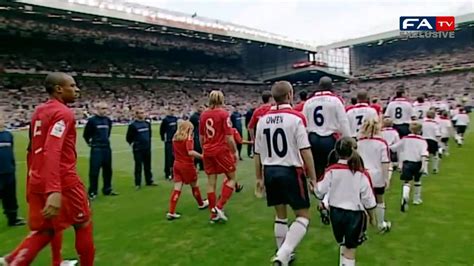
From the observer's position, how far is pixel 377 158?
573 cm

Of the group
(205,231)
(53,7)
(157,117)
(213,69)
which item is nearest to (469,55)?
(213,69)

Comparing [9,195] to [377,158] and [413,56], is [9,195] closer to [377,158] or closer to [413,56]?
[377,158]

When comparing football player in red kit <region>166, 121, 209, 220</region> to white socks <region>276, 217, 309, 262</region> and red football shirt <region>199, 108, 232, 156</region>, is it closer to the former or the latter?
red football shirt <region>199, 108, 232, 156</region>

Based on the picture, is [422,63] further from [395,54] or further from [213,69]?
[213,69]

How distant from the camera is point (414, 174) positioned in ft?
23.1

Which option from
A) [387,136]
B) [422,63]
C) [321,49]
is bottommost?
[387,136]

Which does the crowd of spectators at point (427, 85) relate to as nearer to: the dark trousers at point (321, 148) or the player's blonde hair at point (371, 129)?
the dark trousers at point (321, 148)

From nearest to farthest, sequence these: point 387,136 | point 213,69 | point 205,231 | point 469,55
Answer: point 205,231
point 387,136
point 469,55
point 213,69

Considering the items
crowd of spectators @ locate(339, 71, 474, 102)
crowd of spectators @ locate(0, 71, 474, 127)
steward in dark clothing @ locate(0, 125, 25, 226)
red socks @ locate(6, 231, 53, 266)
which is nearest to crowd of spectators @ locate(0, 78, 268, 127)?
crowd of spectators @ locate(0, 71, 474, 127)

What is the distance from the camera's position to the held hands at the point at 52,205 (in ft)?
11.0

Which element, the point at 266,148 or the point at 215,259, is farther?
the point at 215,259

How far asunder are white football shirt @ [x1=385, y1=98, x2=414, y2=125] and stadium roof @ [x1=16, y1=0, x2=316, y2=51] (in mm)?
31799

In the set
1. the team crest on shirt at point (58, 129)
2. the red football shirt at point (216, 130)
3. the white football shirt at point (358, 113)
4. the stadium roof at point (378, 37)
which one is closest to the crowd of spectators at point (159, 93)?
the stadium roof at point (378, 37)

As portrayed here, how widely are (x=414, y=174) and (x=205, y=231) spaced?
3.53 metres
